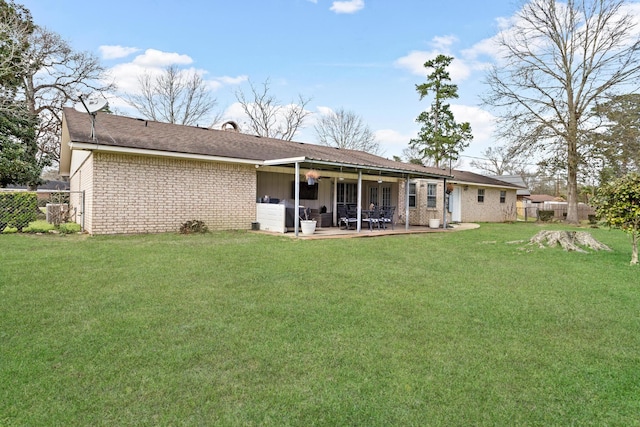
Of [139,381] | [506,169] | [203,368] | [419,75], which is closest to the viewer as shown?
[139,381]

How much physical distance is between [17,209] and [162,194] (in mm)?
3781

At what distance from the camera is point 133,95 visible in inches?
1161

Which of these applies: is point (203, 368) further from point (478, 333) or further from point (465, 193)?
point (465, 193)

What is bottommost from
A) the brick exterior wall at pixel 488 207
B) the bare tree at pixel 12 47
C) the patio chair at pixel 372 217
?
the patio chair at pixel 372 217

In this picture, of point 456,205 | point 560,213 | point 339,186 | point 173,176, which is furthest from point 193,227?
point 560,213

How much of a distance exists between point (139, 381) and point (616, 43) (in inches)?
1131

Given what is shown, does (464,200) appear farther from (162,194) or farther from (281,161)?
(162,194)

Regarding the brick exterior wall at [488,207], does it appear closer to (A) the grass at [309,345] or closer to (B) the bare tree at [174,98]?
(A) the grass at [309,345]

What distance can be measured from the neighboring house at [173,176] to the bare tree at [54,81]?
41.7ft

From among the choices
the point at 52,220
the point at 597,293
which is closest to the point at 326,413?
the point at 597,293

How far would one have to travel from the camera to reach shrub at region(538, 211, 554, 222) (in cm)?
2428

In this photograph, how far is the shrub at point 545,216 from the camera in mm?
24281

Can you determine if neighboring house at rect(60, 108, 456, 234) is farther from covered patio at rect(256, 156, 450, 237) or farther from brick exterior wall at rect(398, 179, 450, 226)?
brick exterior wall at rect(398, 179, 450, 226)

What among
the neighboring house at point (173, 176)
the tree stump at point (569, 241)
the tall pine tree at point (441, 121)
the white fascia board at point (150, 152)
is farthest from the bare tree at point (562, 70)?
the white fascia board at point (150, 152)
